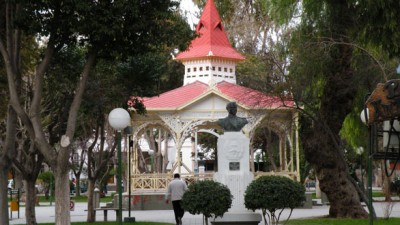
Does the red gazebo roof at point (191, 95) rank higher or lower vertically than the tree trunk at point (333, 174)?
higher

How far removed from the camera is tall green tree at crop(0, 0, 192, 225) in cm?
1748

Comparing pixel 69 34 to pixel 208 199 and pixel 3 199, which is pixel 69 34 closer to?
pixel 3 199

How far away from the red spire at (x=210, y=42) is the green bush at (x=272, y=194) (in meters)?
20.2

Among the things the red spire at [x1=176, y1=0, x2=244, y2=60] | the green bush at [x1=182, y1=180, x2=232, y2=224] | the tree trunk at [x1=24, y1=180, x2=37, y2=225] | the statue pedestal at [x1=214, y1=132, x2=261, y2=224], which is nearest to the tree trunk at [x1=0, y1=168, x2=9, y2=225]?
the tree trunk at [x1=24, y1=180, x2=37, y2=225]

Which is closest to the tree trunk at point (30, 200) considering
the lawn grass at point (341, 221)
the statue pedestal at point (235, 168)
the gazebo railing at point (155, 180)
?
the statue pedestal at point (235, 168)

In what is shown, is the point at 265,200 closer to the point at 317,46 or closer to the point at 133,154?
the point at 317,46

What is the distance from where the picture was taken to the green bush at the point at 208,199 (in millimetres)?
19375

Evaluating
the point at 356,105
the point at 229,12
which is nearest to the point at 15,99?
the point at 356,105

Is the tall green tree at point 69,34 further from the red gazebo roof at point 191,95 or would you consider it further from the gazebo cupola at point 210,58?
the gazebo cupola at point 210,58

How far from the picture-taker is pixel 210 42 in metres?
40.4

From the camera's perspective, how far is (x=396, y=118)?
7195mm

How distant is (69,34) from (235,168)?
Answer: 5.85 meters

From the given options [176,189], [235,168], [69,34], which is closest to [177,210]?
[176,189]

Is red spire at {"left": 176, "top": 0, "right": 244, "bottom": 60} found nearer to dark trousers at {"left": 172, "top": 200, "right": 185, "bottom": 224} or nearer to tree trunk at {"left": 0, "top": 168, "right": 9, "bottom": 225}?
dark trousers at {"left": 172, "top": 200, "right": 185, "bottom": 224}
